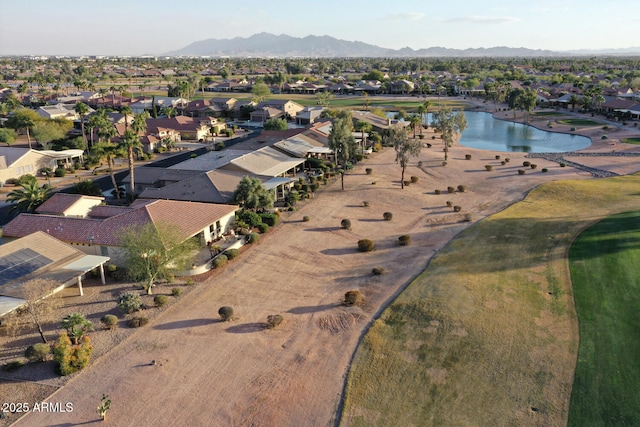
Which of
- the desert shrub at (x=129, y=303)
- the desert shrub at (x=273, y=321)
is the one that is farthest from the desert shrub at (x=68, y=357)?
the desert shrub at (x=273, y=321)

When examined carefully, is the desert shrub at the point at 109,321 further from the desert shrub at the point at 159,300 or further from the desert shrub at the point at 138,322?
the desert shrub at the point at 159,300

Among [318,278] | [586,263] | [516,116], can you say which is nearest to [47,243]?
[318,278]

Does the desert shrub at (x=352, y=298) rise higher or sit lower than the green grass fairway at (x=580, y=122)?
lower

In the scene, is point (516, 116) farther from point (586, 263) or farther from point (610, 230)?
point (586, 263)

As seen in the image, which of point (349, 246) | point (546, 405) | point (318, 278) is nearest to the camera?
point (546, 405)

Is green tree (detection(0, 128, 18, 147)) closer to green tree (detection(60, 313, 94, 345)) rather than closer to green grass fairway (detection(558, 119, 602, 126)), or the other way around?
green tree (detection(60, 313, 94, 345))
